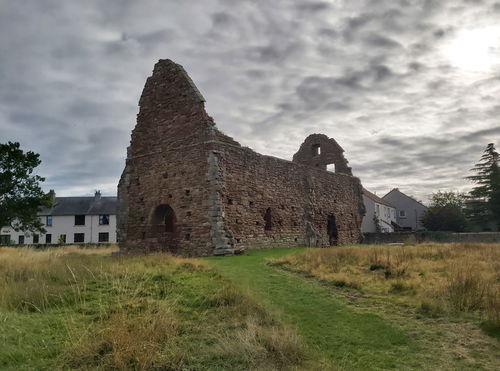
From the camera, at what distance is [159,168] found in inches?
777

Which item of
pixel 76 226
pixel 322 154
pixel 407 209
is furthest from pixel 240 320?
pixel 407 209

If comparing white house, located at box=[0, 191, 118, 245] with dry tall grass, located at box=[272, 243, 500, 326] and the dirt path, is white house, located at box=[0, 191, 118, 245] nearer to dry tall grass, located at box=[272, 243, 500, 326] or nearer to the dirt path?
dry tall grass, located at box=[272, 243, 500, 326]

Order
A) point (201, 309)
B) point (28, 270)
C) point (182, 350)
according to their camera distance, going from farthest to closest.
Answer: point (28, 270), point (201, 309), point (182, 350)

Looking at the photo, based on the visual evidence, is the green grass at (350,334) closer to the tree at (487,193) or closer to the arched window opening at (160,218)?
the arched window opening at (160,218)

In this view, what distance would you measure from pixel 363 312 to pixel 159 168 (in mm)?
14596

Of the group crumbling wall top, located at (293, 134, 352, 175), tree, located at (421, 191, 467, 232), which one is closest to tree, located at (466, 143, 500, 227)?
tree, located at (421, 191, 467, 232)

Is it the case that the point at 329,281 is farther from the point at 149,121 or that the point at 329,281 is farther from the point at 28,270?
the point at 149,121

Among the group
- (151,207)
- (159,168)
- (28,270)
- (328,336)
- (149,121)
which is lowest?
(328,336)

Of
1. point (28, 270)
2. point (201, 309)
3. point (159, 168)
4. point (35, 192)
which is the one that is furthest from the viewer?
point (35, 192)

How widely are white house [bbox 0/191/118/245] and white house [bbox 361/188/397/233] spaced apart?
112ft

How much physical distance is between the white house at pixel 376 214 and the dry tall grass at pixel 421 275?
31.8 m

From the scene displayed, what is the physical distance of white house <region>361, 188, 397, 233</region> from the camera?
48.5 meters

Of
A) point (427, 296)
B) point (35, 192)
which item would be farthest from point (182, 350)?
point (35, 192)

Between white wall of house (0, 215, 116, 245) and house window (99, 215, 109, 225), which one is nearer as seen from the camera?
white wall of house (0, 215, 116, 245)
